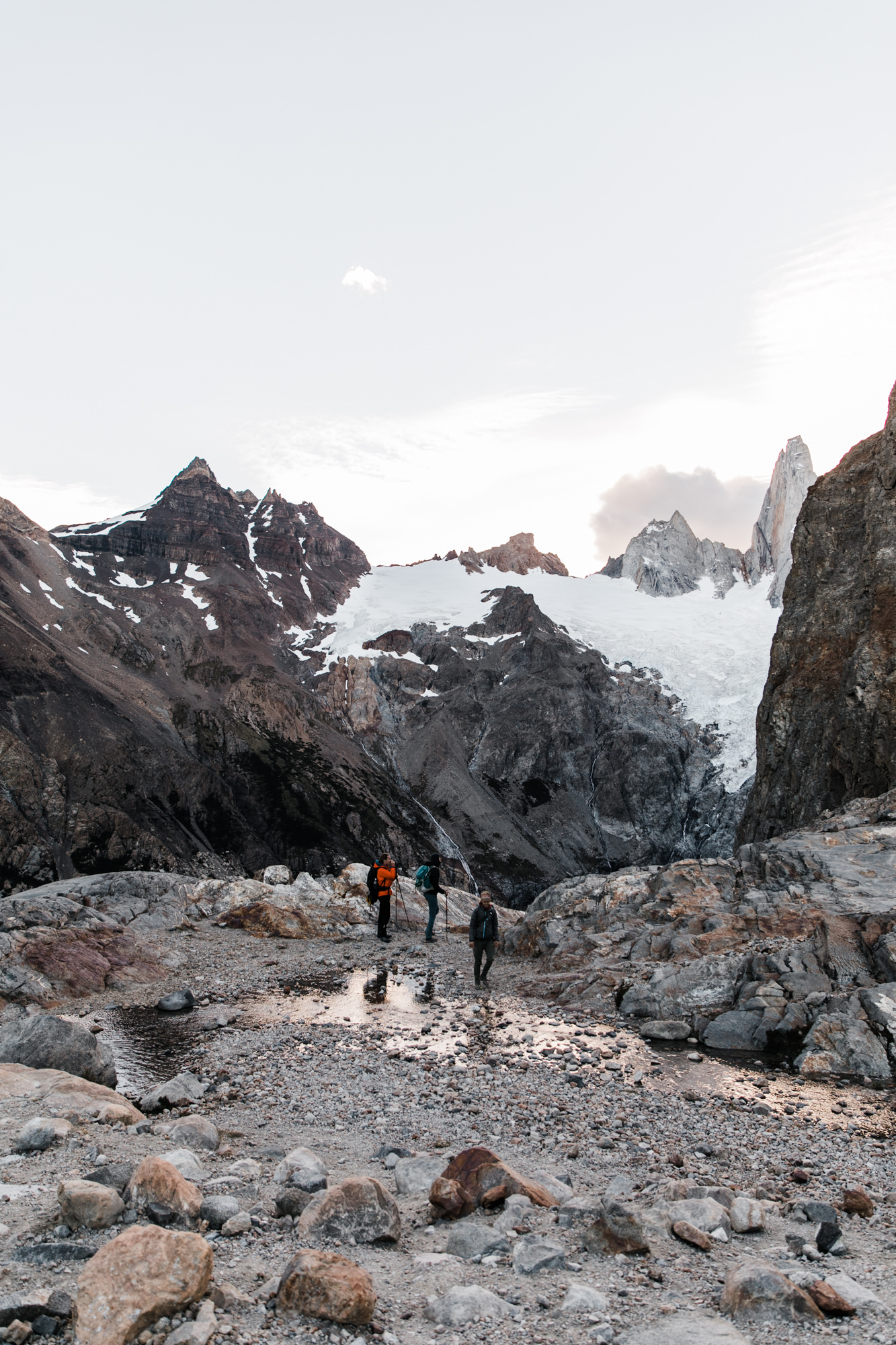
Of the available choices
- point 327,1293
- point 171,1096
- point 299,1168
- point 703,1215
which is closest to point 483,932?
point 171,1096

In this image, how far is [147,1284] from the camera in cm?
494

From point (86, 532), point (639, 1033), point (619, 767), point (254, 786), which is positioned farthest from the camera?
point (86, 532)

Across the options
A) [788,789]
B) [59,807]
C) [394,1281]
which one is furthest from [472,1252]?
[59,807]

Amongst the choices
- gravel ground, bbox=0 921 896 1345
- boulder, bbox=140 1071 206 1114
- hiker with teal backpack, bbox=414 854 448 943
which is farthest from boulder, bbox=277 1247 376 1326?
hiker with teal backpack, bbox=414 854 448 943

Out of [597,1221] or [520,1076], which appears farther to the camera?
[520,1076]

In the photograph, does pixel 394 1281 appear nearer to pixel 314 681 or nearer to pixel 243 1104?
pixel 243 1104

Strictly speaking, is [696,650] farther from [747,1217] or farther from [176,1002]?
[747,1217]

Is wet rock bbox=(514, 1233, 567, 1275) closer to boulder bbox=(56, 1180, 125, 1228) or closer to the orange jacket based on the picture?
boulder bbox=(56, 1180, 125, 1228)

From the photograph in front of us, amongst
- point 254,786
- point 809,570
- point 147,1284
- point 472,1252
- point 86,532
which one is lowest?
point 254,786

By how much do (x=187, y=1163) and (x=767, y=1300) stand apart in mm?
5662

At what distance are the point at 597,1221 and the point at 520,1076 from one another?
642cm

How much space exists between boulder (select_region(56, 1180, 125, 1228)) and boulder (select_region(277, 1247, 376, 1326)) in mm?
1778

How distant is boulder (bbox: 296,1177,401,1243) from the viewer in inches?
260

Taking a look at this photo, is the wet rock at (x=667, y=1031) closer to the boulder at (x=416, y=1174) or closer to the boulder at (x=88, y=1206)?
the boulder at (x=416, y=1174)
